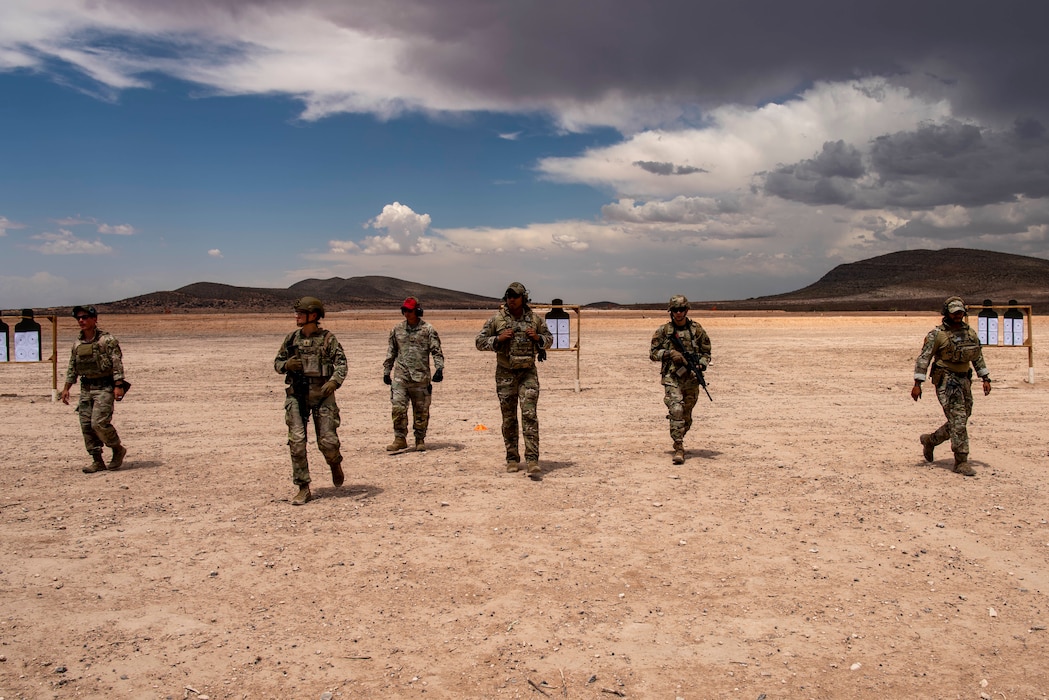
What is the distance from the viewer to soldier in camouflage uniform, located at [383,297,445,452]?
36.6 feet

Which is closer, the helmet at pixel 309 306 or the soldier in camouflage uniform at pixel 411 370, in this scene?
the helmet at pixel 309 306

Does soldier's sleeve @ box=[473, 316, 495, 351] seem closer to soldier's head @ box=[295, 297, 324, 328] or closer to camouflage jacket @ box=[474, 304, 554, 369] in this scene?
camouflage jacket @ box=[474, 304, 554, 369]

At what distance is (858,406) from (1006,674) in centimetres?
1170

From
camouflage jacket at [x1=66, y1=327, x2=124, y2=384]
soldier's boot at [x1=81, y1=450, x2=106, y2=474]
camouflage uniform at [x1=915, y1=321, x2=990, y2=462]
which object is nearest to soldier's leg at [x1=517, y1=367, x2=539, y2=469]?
camouflage uniform at [x1=915, y1=321, x2=990, y2=462]

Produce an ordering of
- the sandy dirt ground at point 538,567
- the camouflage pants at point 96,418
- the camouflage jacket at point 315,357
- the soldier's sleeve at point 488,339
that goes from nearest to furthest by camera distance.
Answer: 1. the sandy dirt ground at point 538,567
2. the camouflage jacket at point 315,357
3. the soldier's sleeve at point 488,339
4. the camouflage pants at point 96,418

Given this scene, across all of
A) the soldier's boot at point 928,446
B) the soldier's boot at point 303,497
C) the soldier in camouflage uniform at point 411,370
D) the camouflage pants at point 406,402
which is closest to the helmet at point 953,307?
the soldier's boot at point 928,446

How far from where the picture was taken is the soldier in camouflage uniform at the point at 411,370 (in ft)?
36.6

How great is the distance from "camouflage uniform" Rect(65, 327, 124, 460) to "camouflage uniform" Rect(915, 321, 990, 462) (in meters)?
10.6

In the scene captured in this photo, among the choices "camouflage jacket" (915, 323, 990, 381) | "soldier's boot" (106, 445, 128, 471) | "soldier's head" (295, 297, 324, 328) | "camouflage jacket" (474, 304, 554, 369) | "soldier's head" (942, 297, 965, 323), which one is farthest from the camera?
"soldier's boot" (106, 445, 128, 471)

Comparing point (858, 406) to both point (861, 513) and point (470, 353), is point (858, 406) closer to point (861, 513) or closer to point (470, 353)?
point (861, 513)

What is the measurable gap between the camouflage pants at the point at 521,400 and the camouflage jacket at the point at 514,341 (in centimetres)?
14

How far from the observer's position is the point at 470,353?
95.2 feet

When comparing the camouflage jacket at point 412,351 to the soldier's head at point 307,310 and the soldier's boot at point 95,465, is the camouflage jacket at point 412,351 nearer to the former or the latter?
the soldier's head at point 307,310

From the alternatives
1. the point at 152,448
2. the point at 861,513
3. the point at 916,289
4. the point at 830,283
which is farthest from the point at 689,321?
the point at 830,283
